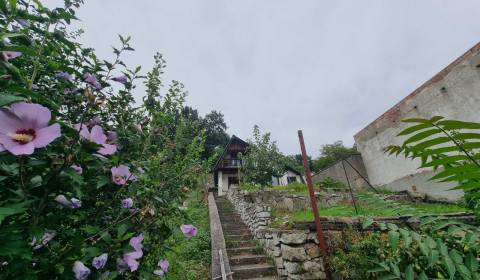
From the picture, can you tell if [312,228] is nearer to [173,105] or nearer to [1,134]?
[173,105]

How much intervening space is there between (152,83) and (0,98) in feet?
4.75

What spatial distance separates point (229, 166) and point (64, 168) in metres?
24.3

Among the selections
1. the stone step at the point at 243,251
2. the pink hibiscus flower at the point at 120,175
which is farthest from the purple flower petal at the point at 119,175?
the stone step at the point at 243,251

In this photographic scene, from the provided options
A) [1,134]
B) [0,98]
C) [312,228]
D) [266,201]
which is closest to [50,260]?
[1,134]

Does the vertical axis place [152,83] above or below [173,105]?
below

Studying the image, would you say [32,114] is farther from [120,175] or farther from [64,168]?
[120,175]

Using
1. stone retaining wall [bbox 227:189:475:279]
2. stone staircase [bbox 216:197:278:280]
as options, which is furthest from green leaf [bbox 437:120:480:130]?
stone staircase [bbox 216:197:278:280]

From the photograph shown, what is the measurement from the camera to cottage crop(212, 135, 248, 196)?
80.7ft

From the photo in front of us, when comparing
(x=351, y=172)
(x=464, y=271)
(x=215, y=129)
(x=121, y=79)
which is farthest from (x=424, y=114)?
(x=215, y=129)

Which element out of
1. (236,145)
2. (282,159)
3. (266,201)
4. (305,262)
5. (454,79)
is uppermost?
(236,145)

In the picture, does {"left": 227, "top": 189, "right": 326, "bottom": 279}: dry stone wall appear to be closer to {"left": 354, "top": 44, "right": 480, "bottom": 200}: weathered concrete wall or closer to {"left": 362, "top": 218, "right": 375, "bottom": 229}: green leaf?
{"left": 362, "top": 218, "right": 375, "bottom": 229}: green leaf

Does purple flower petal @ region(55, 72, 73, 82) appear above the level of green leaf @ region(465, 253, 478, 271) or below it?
above

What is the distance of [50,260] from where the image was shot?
0.83 meters

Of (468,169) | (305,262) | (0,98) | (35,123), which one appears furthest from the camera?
(305,262)
